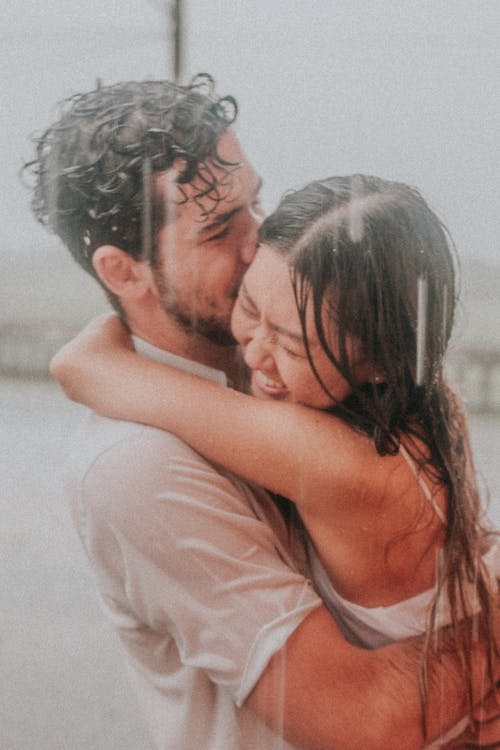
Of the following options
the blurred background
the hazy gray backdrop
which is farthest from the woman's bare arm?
the hazy gray backdrop

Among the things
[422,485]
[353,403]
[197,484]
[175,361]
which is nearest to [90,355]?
[175,361]

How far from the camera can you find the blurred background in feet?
3.31

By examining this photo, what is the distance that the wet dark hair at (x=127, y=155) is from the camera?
37.7 inches

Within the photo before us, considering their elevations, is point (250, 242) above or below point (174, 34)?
below

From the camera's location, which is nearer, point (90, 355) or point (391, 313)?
point (391, 313)

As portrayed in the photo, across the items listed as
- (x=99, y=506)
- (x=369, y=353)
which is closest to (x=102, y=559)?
(x=99, y=506)

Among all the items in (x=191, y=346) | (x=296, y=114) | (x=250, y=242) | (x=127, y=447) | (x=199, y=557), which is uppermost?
(x=296, y=114)

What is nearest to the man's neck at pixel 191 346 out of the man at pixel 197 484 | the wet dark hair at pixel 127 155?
the man at pixel 197 484

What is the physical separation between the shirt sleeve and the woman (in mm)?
47

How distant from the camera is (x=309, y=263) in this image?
3.01 ft

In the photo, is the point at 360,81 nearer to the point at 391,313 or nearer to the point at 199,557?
the point at 391,313

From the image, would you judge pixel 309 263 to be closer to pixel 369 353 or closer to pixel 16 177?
pixel 369 353

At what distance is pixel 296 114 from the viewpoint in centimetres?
103

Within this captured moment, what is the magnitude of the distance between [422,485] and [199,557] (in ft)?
1.04
